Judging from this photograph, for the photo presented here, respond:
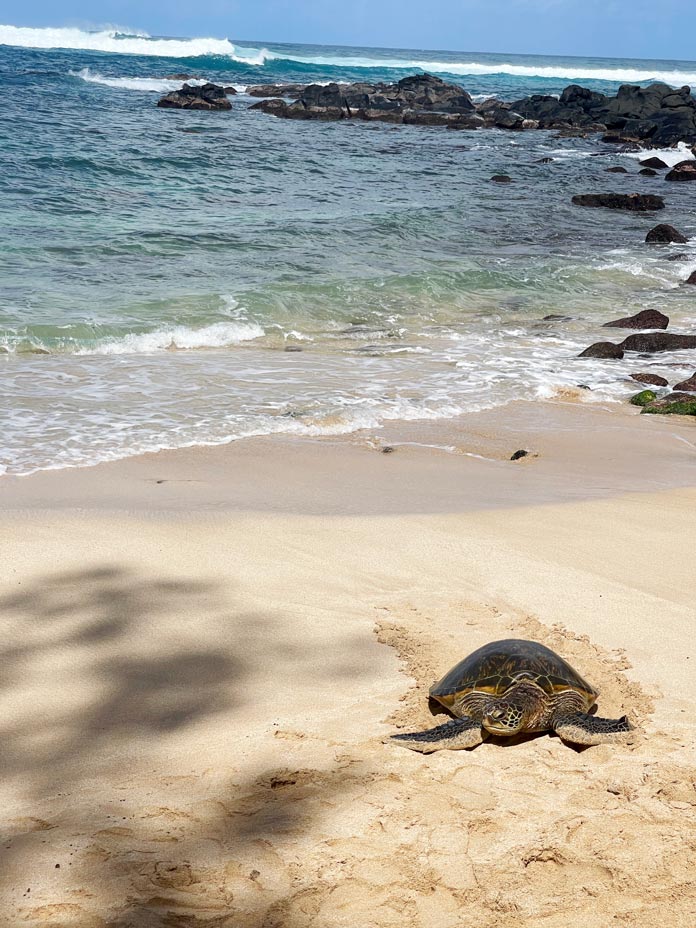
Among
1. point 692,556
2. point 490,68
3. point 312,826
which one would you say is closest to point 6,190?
point 692,556

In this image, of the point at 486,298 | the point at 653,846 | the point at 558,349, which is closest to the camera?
the point at 653,846

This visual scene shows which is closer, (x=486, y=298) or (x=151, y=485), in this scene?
(x=151, y=485)

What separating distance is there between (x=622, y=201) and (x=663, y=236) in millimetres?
4405

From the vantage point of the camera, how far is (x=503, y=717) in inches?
126

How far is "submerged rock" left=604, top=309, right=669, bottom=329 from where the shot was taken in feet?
39.1

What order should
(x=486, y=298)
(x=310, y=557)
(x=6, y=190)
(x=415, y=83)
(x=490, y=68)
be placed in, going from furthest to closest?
(x=490, y=68) < (x=415, y=83) < (x=6, y=190) < (x=486, y=298) < (x=310, y=557)

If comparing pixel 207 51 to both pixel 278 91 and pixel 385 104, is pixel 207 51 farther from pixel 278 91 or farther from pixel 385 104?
pixel 385 104

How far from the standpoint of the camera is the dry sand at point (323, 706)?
2.45m

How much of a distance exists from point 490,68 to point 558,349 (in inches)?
4247

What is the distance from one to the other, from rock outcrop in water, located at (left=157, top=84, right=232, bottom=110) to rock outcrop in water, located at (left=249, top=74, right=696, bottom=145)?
2.16 metres

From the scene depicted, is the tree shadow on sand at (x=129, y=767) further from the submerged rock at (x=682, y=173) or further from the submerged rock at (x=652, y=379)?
the submerged rock at (x=682, y=173)

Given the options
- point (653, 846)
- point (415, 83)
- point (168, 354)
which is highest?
point (415, 83)

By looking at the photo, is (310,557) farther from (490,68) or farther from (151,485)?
(490,68)

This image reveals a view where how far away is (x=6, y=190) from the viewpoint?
61.3 ft
